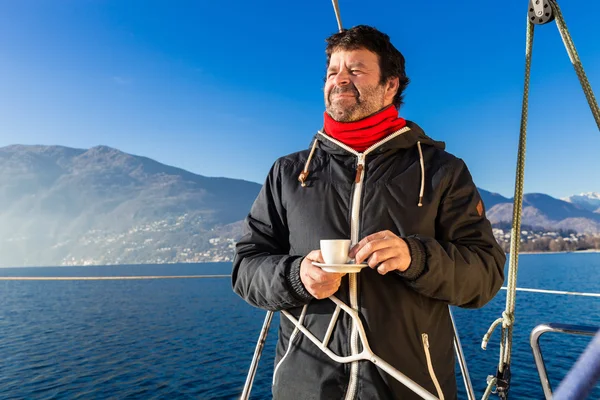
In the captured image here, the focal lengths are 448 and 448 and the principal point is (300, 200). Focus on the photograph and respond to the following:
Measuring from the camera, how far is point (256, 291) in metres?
1.58

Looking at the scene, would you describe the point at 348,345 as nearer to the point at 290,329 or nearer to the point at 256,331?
the point at 290,329

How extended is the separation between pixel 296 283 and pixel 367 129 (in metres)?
0.63

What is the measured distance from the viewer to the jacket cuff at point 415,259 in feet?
4.27

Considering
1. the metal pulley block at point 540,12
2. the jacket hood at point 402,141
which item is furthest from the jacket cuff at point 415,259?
the metal pulley block at point 540,12

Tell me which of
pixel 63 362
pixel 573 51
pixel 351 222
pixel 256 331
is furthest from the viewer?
pixel 256 331

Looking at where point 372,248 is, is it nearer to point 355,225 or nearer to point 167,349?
point 355,225

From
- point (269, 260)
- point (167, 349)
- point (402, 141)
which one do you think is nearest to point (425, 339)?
point (269, 260)

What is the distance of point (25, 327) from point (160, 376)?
19742mm

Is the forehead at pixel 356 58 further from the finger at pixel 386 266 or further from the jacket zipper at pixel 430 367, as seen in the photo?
the jacket zipper at pixel 430 367

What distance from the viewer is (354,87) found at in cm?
168

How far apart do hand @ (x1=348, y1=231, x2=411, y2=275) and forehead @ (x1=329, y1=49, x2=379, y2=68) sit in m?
0.76

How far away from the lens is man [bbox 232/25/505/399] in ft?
4.51

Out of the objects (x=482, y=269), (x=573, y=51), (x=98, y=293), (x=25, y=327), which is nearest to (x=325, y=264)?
(x=482, y=269)

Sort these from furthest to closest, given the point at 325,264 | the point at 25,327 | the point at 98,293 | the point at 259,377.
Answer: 1. the point at 98,293
2. the point at 25,327
3. the point at 259,377
4. the point at 325,264
